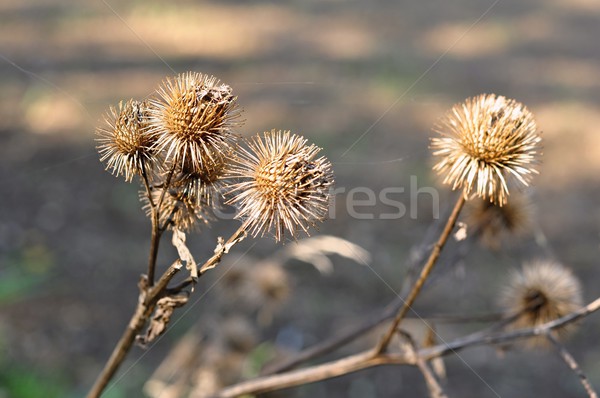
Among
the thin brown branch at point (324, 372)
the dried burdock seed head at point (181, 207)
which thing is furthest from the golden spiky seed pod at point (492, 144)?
the dried burdock seed head at point (181, 207)

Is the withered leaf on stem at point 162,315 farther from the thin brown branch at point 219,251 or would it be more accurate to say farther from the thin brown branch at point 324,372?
the thin brown branch at point 324,372

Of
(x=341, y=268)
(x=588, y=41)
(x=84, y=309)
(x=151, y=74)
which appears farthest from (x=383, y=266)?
(x=588, y=41)

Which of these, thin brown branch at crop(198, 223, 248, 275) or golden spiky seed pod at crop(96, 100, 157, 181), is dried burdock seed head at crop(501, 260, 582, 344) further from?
golden spiky seed pod at crop(96, 100, 157, 181)

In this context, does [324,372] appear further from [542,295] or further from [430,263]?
[542,295]

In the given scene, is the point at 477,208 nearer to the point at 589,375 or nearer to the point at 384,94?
the point at 589,375

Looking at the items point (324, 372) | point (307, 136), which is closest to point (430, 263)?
point (324, 372)

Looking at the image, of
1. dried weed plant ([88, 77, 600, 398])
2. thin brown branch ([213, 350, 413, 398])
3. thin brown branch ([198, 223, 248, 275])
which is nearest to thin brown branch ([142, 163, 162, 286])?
dried weed plant ([88, 77, 600, 398])
